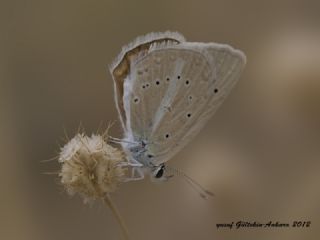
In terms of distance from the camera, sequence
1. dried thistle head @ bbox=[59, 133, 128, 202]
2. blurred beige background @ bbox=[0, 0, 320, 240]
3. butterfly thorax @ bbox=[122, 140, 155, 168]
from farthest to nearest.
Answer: blurred beige background @ bbox=[0, 0, 320, 240]
butterfly thorax @ bbox=[122, 140, 155, 168]
dried thistle head @ bbox=[59, 133, 128, 202]

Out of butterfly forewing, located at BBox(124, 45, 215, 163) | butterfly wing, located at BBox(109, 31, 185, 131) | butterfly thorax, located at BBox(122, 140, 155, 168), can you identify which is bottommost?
butterfly thorax, located at BBox(122, 140, 155, 168)

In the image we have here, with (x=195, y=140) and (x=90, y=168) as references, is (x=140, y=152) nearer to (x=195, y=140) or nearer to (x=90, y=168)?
(x=90, y=168)

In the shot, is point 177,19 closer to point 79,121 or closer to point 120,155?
point 79,121

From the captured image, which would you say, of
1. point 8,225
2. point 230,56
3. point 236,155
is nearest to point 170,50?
point 230,56

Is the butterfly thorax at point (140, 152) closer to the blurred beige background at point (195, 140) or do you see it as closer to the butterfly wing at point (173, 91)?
the butterfly wing at point (173, 91)

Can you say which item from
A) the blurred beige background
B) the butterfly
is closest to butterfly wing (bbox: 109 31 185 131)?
the butterfly

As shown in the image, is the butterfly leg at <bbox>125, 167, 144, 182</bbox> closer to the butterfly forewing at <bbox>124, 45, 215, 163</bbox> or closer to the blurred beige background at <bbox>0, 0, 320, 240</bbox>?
the butterfly forewing at <bbox>124, 45, 215, 163</bbox>

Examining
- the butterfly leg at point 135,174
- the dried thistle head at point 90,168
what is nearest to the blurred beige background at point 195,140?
the butterfly leg at point 135,174
